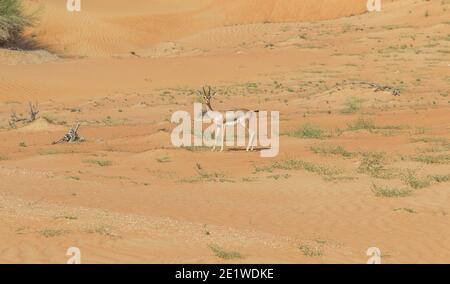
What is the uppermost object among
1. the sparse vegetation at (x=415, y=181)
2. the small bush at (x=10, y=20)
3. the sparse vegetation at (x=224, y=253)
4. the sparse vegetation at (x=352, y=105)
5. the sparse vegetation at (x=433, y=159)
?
the small bush at (x=10, y=20)

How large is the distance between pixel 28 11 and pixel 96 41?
397 cm

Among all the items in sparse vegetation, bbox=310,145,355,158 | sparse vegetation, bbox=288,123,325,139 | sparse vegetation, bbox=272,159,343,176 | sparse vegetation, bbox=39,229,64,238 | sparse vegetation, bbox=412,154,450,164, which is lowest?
sparse vegetation, bbox=39,229,64,238

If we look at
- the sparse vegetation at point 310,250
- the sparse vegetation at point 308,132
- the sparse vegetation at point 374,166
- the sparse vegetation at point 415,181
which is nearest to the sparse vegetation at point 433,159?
the sparse vegetation at point 374,166

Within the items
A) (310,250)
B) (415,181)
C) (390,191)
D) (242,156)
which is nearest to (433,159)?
(415,181)

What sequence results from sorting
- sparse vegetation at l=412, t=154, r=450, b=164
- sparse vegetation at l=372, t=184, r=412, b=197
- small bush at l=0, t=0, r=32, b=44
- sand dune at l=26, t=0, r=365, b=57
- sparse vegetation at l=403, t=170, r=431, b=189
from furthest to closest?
sand dune at l=26, t=0, r=365, b=57, small bush at l=0, t=0, r=32, b=44, sparse vegetation at l=412, t=154, r=450, b=164, sparse vegetation at l=403, t=170, r=431, b=189, sparse vegetation at l=372, t=184, r=412, b=197

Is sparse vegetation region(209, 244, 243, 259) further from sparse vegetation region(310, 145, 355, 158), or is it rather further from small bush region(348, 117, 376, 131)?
small bush region(348, 117, 376, 131)

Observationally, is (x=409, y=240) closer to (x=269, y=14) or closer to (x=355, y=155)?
(x=355, y=155)

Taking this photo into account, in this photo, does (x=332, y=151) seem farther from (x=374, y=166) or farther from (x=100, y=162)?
(x=100, y=162)

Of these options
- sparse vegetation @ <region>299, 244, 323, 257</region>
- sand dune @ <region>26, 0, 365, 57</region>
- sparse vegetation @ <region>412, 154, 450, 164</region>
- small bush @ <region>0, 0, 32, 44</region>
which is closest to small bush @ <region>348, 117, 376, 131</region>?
sparse vegetation @ <region>412, 154, 450, 164</region>

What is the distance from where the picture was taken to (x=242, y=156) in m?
15.9

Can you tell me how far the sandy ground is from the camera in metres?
9.05

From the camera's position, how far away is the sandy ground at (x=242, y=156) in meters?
9.05

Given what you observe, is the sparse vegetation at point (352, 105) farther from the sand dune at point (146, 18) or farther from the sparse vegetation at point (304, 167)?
the sand dune at point (146, 18)

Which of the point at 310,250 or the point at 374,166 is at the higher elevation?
the point at 374,166
